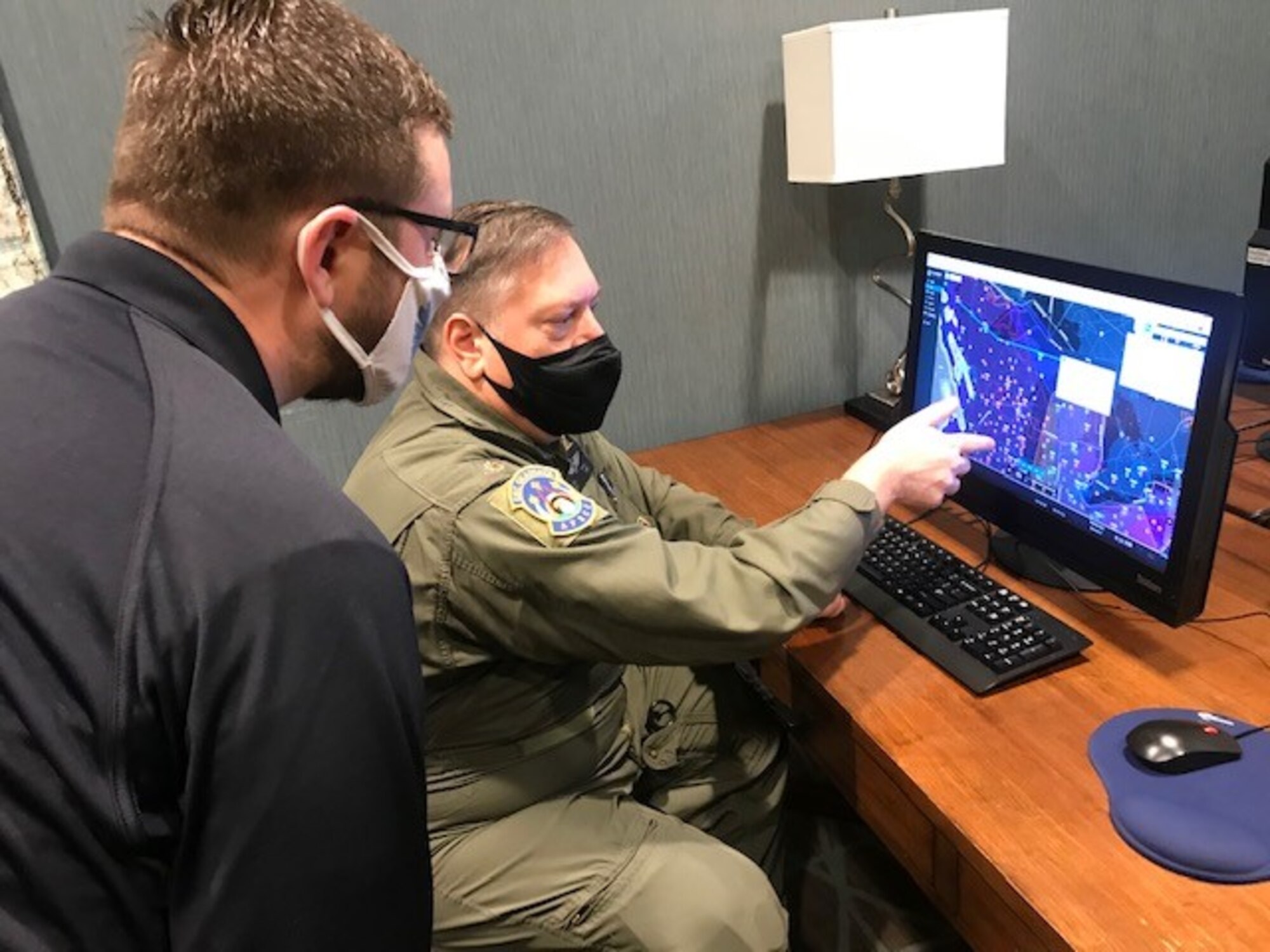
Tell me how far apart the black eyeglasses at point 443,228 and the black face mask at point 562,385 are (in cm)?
24

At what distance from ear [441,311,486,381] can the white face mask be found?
11.9 inches

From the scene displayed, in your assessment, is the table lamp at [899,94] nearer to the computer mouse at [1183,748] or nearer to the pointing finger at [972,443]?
the pointing finger at [972,443]

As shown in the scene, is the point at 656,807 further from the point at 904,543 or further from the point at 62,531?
the point at 62,531

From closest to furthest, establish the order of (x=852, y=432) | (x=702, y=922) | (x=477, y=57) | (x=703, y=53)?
(x=702, y=922), (x=477, y=57), (x=703, y=53), (x=852, y=432)

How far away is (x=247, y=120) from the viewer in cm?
74

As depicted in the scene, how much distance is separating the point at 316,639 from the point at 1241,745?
0.86 m

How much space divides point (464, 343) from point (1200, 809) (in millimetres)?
926

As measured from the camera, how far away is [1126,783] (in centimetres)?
97

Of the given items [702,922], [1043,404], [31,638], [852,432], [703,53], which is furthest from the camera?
Answer: [852,432]

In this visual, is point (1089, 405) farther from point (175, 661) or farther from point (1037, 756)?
point (175, 661)

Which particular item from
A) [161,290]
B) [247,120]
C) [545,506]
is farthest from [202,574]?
[545,506]

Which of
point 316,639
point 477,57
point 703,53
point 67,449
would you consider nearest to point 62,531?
point 67,449

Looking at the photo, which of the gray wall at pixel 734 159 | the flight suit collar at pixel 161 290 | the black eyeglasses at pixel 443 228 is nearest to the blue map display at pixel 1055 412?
the gray wall at pixel 734 159

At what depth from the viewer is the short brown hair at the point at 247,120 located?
2.42ft
